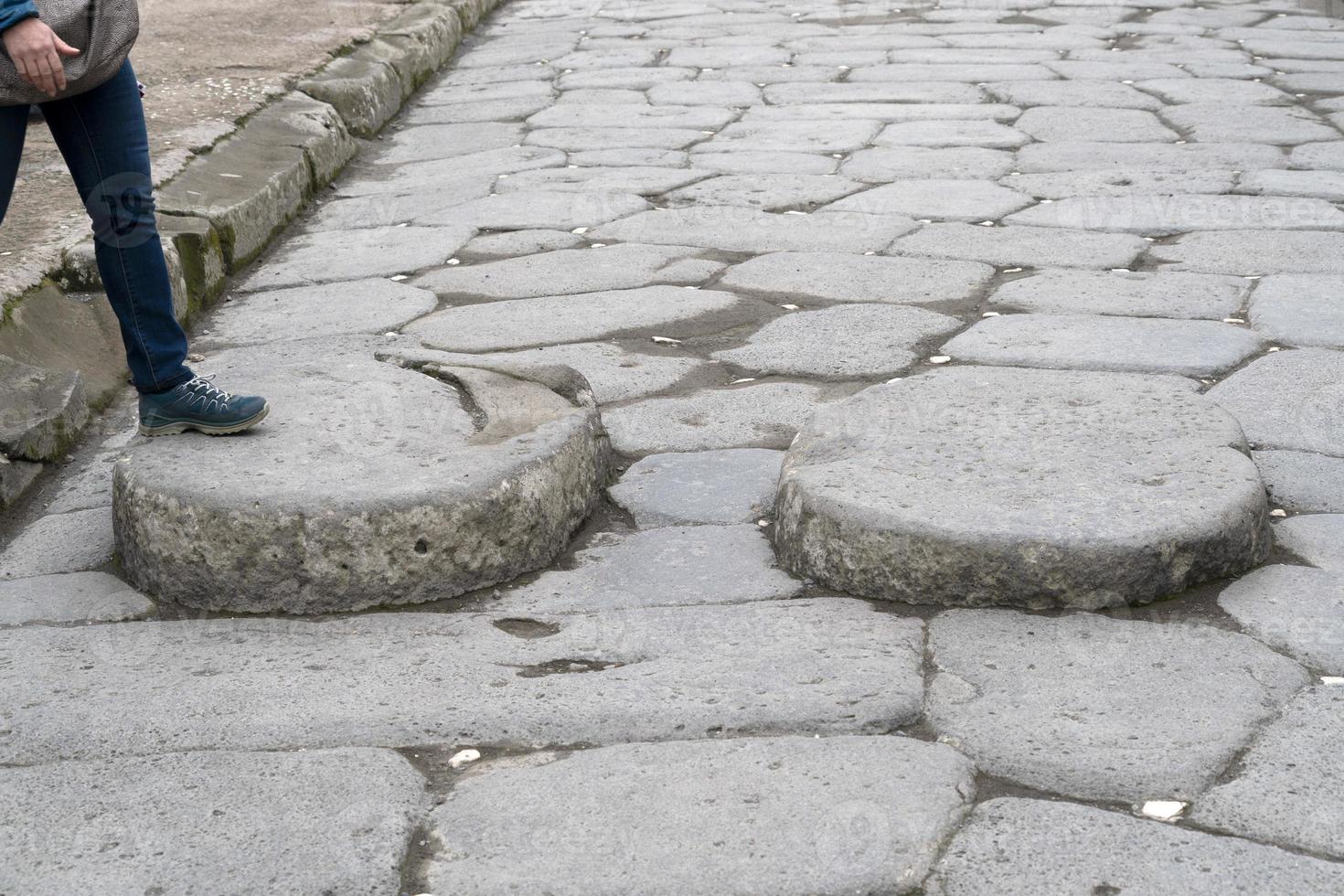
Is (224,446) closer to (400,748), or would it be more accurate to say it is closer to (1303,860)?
(400,748)

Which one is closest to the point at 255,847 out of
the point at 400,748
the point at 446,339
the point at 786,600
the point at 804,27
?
the point at 400,748

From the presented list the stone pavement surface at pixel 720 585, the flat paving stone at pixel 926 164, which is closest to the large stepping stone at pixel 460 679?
the stone pavement surface at pixel 720 585

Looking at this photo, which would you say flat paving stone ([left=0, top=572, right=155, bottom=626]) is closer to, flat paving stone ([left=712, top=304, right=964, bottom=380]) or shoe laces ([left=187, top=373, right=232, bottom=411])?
shoe laces ([left=187, top=373, right=232, bottom=411])

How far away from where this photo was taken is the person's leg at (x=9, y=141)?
6.52 ft

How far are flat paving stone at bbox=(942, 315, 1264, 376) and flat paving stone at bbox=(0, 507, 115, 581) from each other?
5.18 ft

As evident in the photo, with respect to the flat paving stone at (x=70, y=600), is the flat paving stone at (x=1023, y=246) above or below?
below

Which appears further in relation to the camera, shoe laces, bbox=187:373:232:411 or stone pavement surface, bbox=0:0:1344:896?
shoe laces, bbox=187:373:232:411

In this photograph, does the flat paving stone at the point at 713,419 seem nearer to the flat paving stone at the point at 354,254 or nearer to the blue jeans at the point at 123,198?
the blue jeans at the point at 123,198

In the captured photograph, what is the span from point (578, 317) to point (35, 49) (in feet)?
4.66

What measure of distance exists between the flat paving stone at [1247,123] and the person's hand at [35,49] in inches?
142

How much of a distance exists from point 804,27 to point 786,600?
5.62 meters

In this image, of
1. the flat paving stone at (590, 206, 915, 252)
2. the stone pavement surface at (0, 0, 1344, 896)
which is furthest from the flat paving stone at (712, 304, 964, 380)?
the flat paving stone at (590, 206, 915, 252)

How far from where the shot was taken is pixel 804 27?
276 inches

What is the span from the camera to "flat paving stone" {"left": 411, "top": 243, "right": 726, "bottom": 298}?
334cm
